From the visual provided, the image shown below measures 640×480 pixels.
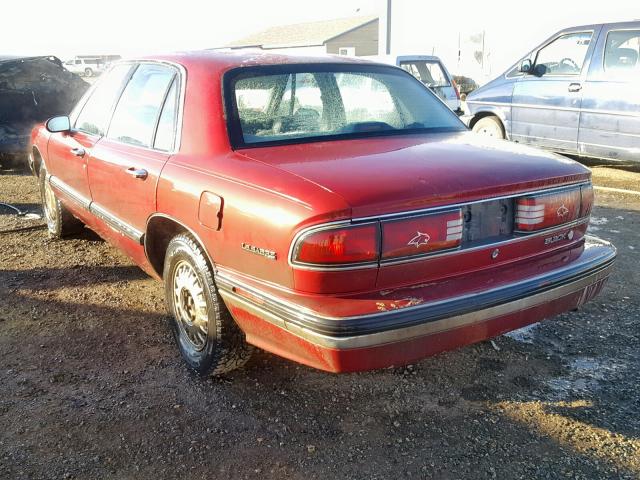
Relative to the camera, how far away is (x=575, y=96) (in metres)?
7.68

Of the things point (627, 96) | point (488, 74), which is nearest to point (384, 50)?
point (488, 74)

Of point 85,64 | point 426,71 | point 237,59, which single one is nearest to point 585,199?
point 237,59

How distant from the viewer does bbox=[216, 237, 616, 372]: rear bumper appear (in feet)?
7.36

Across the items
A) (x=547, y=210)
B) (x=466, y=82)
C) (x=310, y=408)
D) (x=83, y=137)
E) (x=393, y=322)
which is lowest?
(x=310, y=408)

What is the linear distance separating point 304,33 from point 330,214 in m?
45.2

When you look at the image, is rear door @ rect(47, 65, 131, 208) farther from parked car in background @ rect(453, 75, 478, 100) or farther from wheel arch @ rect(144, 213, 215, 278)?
parked car in background @ rect(453, 75, 478, 100)

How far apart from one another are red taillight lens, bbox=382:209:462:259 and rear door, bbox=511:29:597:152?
6.10m

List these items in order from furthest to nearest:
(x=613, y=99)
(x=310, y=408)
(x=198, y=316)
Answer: (x=613, y=99) < (x=198, y=316) < (x=310, y=408)

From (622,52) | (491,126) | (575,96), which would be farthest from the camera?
(491,126)

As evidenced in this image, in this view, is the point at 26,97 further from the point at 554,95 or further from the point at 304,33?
the point at 304,33

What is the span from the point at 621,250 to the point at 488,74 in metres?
16.6

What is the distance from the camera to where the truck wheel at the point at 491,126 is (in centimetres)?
877

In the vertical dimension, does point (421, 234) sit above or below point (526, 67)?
below

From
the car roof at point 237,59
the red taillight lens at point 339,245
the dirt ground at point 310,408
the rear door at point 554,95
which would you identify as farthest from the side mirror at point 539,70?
the red taillight lens at point 339,245
